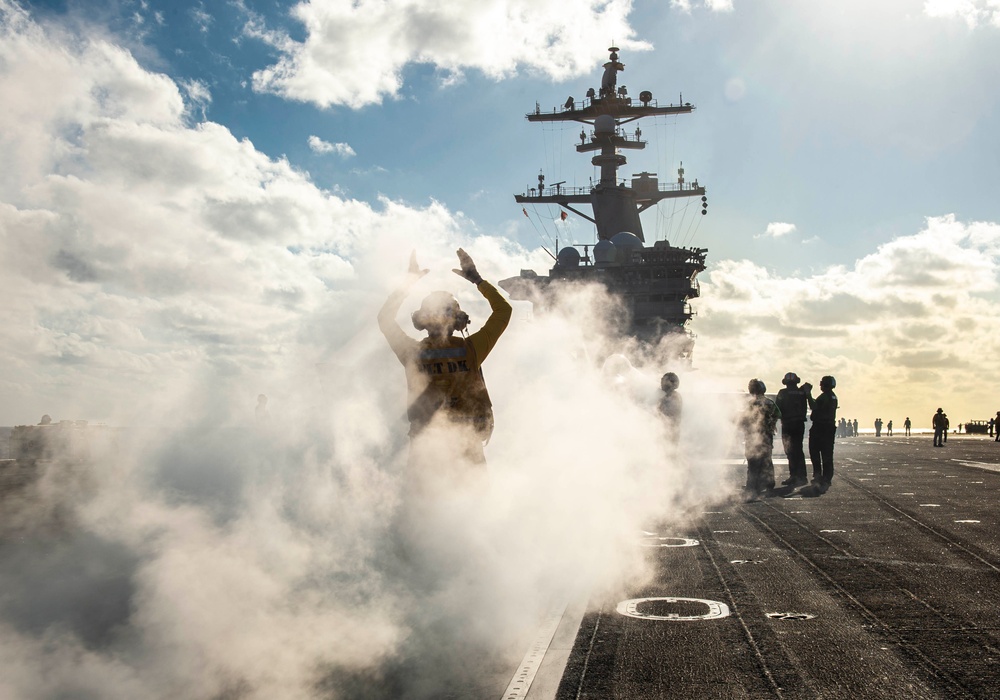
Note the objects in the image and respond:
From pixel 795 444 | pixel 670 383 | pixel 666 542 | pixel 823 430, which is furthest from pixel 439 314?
pixel 795 444

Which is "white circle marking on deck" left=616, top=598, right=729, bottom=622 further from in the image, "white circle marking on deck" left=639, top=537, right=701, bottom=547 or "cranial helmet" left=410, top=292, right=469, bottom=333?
"white circle marking on deck" left=639, top=537, right=701, bottom=547

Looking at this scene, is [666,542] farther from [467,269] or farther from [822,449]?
[822,449]

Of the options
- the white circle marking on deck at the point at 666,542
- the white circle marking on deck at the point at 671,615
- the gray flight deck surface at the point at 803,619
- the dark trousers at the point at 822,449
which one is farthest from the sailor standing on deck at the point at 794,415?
the white circle marking on deck at the point at 671,615

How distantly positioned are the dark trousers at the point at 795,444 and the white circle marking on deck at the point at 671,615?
13.4m

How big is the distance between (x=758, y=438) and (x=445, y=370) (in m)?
11.7

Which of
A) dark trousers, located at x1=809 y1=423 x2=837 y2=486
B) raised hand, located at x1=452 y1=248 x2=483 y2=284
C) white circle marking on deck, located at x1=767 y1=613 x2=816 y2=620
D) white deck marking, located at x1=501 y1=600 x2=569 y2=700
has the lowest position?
white deck marking, located at x1=501 y1=600 x2=569 y2=700

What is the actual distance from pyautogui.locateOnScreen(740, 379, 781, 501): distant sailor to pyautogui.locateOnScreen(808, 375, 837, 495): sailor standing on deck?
145 cm

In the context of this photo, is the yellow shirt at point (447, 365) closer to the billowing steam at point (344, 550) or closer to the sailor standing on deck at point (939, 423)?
the billowing steam at point (344, 550)

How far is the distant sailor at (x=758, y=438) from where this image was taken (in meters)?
17.0

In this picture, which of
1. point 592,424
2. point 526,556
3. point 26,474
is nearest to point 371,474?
point 526,556

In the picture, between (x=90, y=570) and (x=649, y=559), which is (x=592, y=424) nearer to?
(x=649, y=559)

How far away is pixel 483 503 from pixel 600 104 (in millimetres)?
52665

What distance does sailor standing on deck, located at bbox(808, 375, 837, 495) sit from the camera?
18.9 metres

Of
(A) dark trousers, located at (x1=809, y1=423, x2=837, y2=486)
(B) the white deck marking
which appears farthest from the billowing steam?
(A) dark trousers, located at (x1=809, y1=423, x2=837, y2=486)
